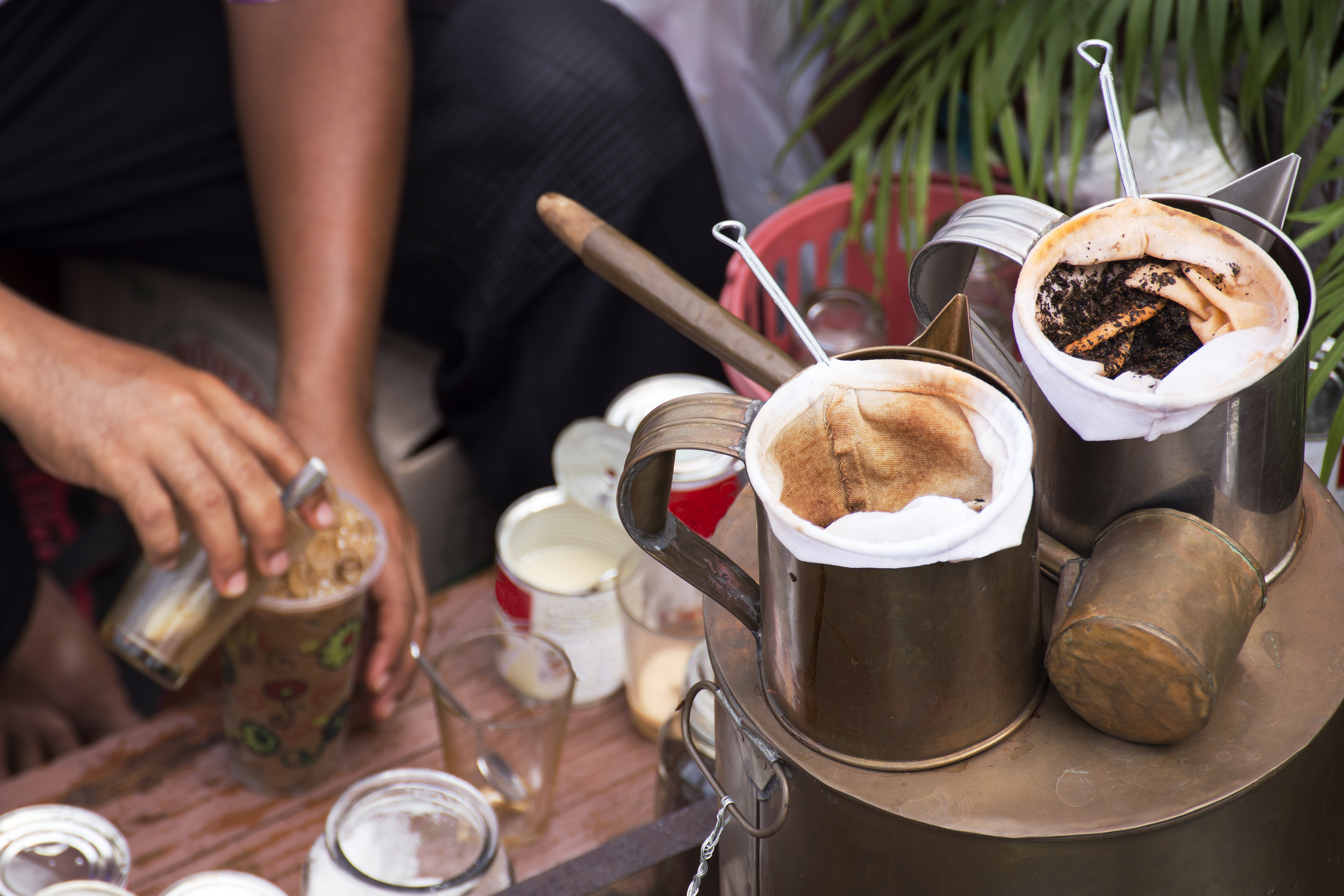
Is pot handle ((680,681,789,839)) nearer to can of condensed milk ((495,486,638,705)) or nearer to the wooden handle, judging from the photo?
the wooden handle

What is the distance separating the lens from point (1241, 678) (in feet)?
1.74

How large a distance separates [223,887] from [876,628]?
48cm

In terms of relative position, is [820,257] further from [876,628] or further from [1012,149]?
[876,628]

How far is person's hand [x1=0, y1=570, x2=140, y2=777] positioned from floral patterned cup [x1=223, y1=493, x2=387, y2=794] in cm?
62

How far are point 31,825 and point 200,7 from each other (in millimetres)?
1066

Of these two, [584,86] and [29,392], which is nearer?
[29,392]

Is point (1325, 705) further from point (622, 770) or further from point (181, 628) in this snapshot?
point (181, 628)

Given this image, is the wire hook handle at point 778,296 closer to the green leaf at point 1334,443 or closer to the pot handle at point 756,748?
the pot handle at point 756,748

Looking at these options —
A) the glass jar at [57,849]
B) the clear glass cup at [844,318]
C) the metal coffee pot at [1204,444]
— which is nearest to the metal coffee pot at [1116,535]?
the metal coffee pot at [1204,444]

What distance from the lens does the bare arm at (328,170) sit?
128 cm

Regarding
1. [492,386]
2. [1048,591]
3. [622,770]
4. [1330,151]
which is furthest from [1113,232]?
[492,386]

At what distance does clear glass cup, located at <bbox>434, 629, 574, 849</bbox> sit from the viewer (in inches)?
34.5

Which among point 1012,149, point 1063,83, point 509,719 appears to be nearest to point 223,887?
point 509,719

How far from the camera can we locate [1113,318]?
527 millimetres
